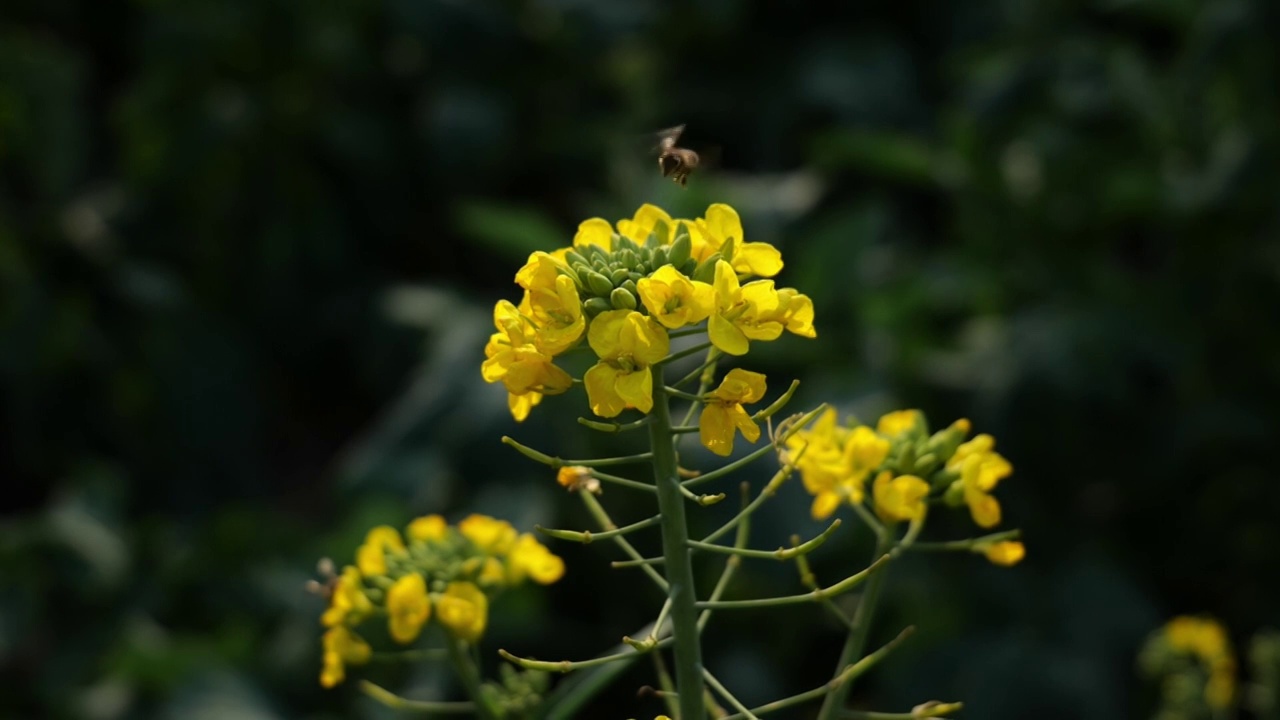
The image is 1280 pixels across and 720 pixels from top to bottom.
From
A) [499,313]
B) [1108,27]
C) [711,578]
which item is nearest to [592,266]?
[499,313]

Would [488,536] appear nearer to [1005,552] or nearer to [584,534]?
[584,534]

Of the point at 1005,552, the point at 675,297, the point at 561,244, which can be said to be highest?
the point at 561,244

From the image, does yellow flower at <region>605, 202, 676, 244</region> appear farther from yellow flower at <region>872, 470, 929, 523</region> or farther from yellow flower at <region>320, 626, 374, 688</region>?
yellow flower at <region>320, 626, 374, 688</region>

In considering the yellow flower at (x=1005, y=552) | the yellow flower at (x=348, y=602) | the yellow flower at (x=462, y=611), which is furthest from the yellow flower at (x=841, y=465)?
the yellow flower at (x=348, y=602)

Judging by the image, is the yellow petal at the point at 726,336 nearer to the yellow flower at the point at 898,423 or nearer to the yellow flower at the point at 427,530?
the yellow flower at the point at 898,423

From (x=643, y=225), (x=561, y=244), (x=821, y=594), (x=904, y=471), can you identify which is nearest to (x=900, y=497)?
(x=904, y=471)

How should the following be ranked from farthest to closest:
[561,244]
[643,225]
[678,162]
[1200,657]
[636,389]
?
1. [561,244]
2. [1200,657]
3. [678,162]
4. [643,225]
5. [636,389]

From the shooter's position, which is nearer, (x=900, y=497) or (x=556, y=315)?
(x=556, y=315)

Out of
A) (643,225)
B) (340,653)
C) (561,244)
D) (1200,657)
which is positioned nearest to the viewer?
(643,225)
